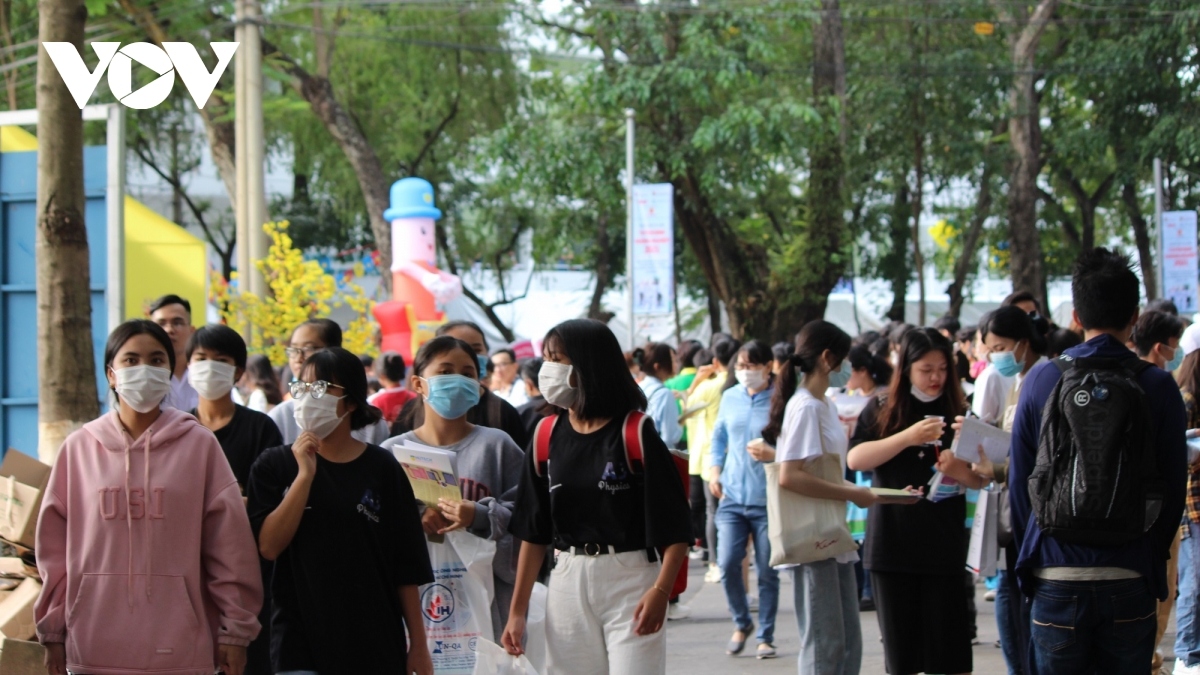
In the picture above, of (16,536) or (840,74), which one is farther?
(840,74)

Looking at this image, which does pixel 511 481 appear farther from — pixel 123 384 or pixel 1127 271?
pixel 1127 271

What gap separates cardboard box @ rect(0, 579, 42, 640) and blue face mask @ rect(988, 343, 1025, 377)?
15.6 ft

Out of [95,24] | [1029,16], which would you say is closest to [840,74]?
[1029,16]

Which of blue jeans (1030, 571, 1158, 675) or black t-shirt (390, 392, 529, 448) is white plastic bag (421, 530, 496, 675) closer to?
black t-shirt (390, 392, 529, 448)

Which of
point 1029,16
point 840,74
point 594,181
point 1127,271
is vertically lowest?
point 1127,271

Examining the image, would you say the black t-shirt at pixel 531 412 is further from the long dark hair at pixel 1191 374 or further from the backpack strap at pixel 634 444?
the long dark hair at pixel 1191 374

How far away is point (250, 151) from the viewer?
1564cm

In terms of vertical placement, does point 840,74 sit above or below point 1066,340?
above

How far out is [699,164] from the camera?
21953mm

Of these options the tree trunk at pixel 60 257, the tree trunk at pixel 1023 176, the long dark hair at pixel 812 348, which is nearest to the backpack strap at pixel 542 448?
the long dark hair at pixel 812 348

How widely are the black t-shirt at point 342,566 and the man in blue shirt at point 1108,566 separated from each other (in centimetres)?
205

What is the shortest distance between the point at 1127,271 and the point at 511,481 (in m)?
2.44

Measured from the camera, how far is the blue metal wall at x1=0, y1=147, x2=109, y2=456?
1014 centimetres
